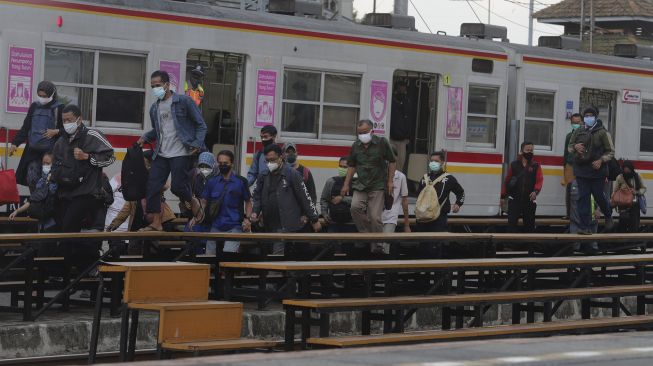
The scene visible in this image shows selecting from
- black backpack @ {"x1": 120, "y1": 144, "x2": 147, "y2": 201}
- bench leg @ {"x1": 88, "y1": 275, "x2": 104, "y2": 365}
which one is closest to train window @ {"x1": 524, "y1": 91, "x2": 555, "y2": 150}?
black backpack @ {"x1": 120, "y1": 144, "x2": 147, "y2": 201}

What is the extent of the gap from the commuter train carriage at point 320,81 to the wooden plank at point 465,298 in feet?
19.4

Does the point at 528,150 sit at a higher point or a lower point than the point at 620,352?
higher

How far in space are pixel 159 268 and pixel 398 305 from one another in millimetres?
2041

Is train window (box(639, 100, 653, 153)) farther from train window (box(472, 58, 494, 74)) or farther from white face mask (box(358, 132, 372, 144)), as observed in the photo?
white face mask (box(358, 132, 372, 144))

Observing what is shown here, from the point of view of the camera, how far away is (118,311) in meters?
13.3

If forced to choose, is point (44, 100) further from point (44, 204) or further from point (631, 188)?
point (631, 188)

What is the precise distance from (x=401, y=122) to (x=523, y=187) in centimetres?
200

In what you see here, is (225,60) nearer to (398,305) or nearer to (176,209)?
(176,209)

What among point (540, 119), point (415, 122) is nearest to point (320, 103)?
point (415, 122)

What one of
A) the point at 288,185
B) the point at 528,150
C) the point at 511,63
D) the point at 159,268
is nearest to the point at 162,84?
the point at 288,185

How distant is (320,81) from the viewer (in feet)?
66.0

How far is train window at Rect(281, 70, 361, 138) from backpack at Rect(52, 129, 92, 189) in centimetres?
623

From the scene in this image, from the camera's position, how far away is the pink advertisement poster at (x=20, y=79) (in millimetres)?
16938

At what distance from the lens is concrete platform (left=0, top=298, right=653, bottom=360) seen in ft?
39.9
